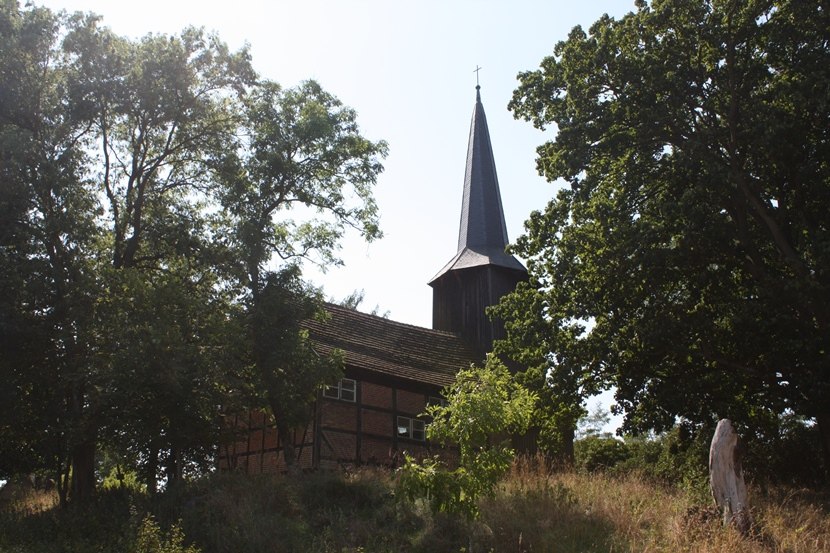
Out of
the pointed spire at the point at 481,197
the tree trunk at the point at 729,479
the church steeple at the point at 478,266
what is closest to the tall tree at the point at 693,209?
the tree trunk at the point at 729,479

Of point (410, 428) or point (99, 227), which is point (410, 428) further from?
point (99, 227)

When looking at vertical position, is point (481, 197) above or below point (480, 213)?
above

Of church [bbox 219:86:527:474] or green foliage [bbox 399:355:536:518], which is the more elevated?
church [bbox 219:86:527:474]

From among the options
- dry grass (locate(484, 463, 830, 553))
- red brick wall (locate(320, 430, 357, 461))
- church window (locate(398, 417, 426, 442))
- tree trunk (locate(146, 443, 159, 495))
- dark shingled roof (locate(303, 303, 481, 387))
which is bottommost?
dry grass (locate(484, 463, 830, 553))

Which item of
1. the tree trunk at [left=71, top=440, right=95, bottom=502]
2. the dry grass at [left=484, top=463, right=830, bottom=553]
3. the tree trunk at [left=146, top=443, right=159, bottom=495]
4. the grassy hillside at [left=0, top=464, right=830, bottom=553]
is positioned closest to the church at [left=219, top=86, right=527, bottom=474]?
the tree trunk at [left=146, top=443, right=159, bottom=495]

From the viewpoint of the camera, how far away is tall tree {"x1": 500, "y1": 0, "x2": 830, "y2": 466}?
17891mm

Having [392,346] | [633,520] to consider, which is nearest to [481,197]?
[392,346]

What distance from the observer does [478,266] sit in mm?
33219

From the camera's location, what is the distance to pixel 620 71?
1945 centimetres

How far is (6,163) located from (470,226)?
19685 mm

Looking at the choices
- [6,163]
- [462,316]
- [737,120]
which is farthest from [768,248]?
[6,163]

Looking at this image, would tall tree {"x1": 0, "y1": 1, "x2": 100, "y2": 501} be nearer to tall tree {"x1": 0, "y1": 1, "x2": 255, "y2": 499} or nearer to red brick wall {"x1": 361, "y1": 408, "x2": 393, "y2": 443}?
tall tree {"x1": 0, "y1": 1, "x2": 255, "y2": 499}

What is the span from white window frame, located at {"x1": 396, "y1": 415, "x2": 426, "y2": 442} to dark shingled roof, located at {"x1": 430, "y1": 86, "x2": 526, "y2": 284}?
27.9ft

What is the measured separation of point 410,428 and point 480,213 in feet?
40.0
